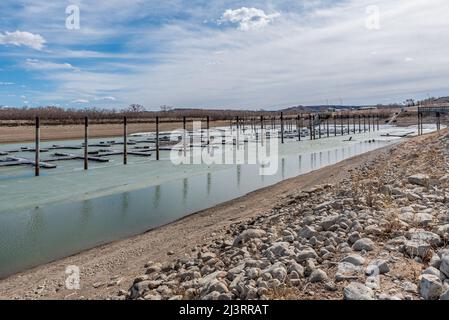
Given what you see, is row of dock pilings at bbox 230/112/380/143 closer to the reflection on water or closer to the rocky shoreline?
the reflection on water

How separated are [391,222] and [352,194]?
3054 mm

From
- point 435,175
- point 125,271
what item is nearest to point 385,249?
point 125,271

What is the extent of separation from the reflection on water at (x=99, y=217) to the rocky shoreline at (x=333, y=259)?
3790 millimetres

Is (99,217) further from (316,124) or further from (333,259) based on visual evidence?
(316,124)

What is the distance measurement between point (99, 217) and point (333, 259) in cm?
946

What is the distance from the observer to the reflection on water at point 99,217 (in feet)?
30.5

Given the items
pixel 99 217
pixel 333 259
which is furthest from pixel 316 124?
pixel 333 259

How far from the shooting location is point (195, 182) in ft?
62.8

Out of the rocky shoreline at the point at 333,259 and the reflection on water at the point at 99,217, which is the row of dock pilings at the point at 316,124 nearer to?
the reflection on water at the point at 99,217

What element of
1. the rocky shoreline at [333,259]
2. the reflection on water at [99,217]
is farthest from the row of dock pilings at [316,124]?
the rocky shoreline at [333,259]

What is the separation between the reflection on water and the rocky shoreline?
379 centimetres

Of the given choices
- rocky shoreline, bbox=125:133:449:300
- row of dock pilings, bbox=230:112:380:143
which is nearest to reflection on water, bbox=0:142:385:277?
rocky shoreline, bbox=125:133:449:300

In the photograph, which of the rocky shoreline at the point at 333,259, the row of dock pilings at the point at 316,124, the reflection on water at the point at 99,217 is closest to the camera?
the rocky shoreline at the point at 333,259

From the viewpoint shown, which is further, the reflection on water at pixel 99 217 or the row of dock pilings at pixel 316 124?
the row of dock pilings at pixel 316 124
